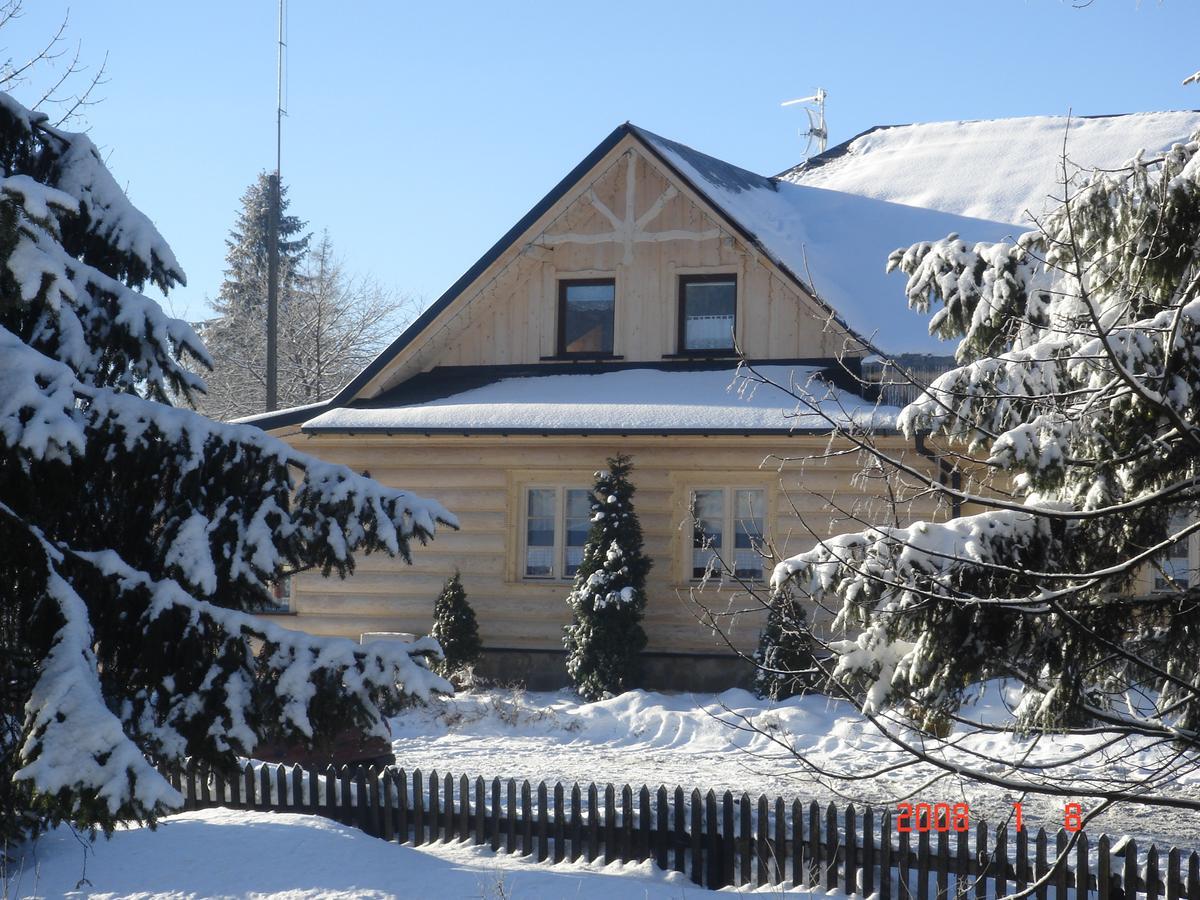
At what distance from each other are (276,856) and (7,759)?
2.65 m

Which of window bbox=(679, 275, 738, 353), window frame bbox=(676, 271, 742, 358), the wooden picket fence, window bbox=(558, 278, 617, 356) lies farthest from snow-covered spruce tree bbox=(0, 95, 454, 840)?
window bbox=(558, 278, 617, 356)

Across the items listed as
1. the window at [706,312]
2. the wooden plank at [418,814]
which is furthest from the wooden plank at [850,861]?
the window at [706,312]

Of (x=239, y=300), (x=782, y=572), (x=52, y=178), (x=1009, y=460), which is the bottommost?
(x=782, y=572)

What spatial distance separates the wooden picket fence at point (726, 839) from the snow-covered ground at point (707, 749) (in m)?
1.03

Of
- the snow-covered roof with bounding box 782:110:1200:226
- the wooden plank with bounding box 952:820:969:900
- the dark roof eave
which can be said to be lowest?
the wooden plank with bounding box 952:820:969:900

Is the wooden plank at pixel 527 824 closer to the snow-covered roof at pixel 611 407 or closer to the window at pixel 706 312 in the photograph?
the snow-covered roof at pixel 611 407

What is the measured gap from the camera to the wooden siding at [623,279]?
1711 centimetres

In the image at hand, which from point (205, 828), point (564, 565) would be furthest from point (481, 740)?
point (205, 828)

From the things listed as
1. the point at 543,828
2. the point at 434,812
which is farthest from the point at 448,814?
the point at 543,828

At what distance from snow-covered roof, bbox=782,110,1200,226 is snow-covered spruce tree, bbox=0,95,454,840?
14.6 meters

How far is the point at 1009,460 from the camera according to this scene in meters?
6.57

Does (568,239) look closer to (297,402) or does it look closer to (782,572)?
(782,572)

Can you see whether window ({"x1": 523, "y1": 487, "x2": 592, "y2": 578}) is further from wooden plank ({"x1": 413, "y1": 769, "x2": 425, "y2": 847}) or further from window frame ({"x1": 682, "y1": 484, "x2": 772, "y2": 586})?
wooden plank ({"x1": 413, "y1": 769, "x2": 425, "y2": 847})

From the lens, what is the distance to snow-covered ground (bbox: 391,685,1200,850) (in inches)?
421
